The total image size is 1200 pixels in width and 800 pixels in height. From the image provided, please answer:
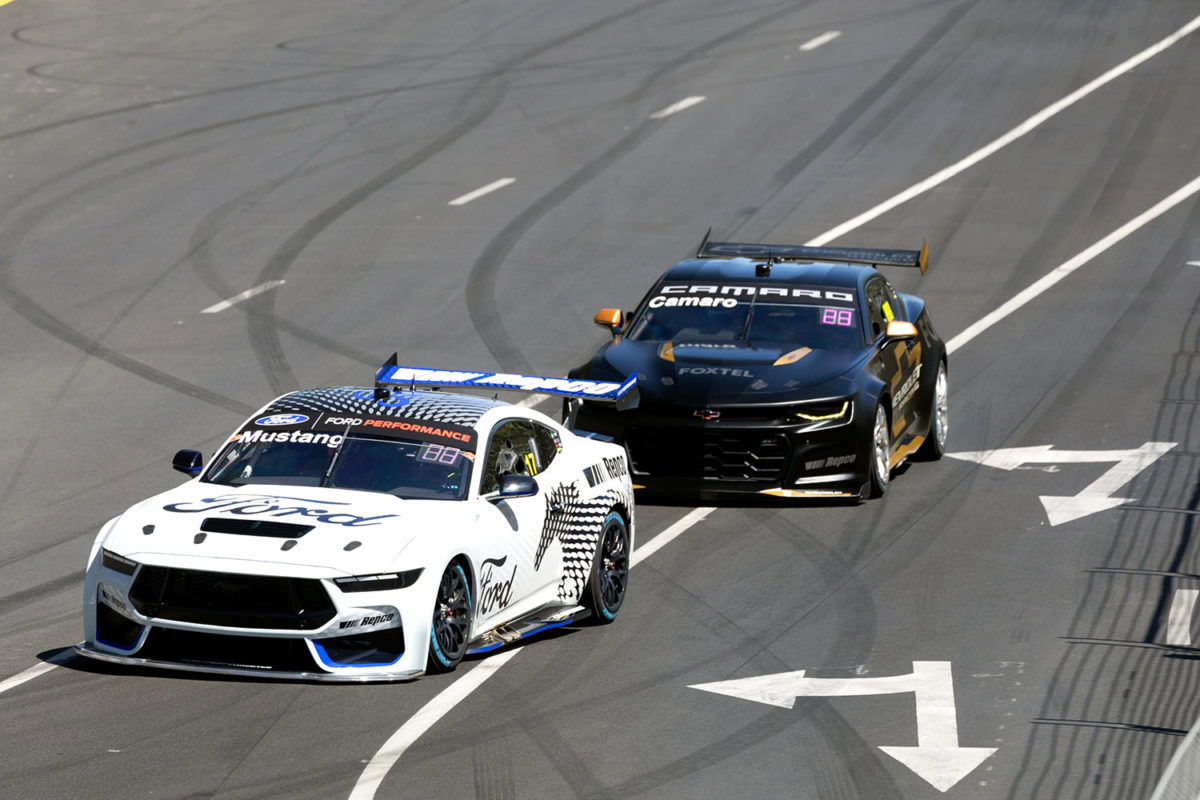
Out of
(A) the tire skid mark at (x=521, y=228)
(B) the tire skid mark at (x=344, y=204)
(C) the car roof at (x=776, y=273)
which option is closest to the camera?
(C) the car roof at (x=776, y=273)

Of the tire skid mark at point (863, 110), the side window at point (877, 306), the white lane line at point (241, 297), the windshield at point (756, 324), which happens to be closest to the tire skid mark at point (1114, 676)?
the side window at point (877, 306)

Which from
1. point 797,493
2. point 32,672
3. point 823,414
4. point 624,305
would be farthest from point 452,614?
point 624,305

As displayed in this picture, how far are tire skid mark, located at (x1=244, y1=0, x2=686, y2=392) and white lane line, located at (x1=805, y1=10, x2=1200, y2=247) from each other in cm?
618

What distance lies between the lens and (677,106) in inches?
1230

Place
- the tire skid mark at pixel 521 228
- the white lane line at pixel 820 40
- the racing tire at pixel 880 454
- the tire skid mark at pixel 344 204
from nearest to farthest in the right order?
the racing tire at pixel 880 454, the tire skid mark at pixel 344 204, the tire skid mark at pixel 521 228, the white lane line at pixel 820 40

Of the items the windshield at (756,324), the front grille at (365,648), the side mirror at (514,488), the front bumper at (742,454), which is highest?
the side mirror at (514,488)

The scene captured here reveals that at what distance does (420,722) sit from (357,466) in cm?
194

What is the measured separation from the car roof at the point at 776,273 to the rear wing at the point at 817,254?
10cm

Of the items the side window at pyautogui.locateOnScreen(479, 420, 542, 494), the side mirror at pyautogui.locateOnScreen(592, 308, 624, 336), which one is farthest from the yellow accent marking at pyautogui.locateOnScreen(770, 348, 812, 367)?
the side window at pyautogui.locateOnScreen(479, 420, 542, 494)

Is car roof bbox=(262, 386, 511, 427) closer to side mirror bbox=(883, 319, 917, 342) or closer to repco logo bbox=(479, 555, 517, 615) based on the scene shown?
repco logo bbox=(479, 555, 517, 615)

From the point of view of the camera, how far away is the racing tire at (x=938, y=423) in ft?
54.3

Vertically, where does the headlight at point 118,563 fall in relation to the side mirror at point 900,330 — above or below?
above

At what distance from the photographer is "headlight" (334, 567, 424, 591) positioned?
9.68 m

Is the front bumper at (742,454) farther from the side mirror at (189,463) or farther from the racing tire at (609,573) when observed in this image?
the side mirror at (189,463)
